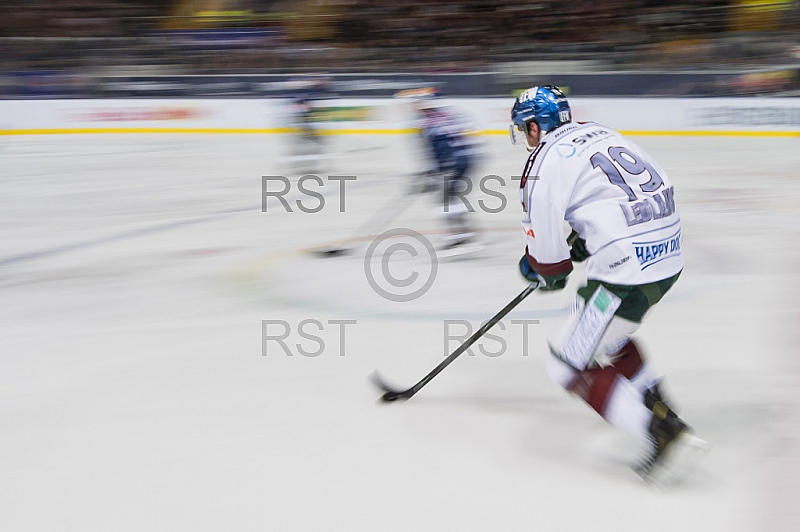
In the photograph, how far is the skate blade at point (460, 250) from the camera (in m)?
5.71

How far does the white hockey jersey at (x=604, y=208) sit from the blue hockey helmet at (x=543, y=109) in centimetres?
14

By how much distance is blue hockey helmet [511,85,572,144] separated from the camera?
2.63 meters

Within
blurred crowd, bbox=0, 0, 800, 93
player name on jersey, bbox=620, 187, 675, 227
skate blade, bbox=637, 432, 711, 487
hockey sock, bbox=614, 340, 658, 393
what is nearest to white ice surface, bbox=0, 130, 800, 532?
skate blade, bbox=637, 432, 711, 487

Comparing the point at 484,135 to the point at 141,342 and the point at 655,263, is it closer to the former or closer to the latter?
the point at 141,342

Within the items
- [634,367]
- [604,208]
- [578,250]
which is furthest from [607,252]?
[634,367]

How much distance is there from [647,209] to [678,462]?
76 cm

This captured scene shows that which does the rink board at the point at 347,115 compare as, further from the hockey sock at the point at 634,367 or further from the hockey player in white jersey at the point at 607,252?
the hockey player in white jersey at the point at 607,252

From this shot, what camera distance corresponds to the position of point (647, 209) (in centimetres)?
242

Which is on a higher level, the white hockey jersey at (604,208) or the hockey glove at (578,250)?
the white hockey jersey at (604,208)

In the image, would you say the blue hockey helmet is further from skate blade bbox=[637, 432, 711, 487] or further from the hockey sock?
skate blade bbox=[637, 432, 711, 487]

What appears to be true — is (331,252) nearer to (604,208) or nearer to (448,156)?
(448,156)

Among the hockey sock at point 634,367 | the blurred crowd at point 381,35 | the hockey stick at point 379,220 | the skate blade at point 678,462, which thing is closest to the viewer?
the skate blade at point 678,462

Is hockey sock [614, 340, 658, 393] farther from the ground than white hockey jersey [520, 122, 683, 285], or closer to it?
closer to it

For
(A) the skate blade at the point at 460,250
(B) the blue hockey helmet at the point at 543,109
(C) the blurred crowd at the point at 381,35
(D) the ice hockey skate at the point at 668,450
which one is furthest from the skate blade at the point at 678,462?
(C) the blurred crowd at the point at 381,35
